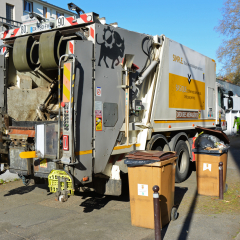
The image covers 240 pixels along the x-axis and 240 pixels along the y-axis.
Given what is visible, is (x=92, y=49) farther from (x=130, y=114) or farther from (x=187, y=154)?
(x=187, y=154)

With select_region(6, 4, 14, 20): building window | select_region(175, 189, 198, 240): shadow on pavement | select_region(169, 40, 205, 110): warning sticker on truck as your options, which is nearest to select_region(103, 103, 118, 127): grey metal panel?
select_region(175, 189, 198, 240): shadow on pavement

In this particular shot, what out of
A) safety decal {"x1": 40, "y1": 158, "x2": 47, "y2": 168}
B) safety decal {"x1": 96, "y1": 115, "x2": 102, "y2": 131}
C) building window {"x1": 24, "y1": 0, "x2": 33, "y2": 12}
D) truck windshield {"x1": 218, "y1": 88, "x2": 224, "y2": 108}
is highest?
building window {"x1": 24, "y1": 0, "x2": 33, "y2": 12}

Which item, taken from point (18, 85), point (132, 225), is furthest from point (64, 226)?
point (18, 85)

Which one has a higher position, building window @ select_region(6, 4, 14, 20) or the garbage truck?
building window @ select_region(6, 4, 14, 20)

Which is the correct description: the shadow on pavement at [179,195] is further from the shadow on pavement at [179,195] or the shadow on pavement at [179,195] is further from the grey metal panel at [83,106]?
the grey metal panel at [83,106]

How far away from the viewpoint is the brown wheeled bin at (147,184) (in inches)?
156

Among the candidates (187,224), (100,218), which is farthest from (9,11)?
(187,224)

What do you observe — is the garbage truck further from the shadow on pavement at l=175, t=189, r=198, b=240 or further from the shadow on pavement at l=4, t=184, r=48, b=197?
the shadow on pavement at l=4, t=184, r=48, b=197

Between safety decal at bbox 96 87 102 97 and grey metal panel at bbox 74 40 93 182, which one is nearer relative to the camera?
grey metal panel at bbox 74 40 93 182

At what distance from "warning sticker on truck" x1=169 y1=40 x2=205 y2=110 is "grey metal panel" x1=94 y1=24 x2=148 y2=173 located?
1.76 metres

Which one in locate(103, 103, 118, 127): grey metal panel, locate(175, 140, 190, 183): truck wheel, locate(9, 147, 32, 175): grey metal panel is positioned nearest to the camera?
locate(103, 103, 118, 127): grey metal panel

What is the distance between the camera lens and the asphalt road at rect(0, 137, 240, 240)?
3.99 metres

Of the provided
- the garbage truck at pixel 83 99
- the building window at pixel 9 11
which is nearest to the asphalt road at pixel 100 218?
the garbage truck at pixel 83 99

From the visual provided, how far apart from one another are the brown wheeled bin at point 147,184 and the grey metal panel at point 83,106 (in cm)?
64
